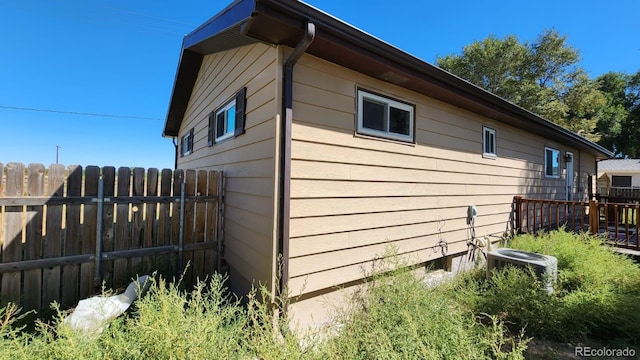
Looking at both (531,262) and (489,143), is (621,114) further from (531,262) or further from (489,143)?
(531,262)

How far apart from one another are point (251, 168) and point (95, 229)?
6.38ft

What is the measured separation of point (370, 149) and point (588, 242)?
4.89 meters

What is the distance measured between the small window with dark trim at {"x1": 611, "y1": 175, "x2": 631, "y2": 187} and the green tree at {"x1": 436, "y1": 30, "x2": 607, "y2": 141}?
10.9m

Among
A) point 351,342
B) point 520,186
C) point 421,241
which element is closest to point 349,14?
point 520,186

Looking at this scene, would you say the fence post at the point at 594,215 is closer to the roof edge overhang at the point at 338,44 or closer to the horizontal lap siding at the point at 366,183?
the horizontal lap siding at the point at 366,183

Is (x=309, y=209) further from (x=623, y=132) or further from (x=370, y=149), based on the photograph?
(x=623, y=132)

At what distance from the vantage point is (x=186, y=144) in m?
8.98

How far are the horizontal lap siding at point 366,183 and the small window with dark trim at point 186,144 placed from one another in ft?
19.8

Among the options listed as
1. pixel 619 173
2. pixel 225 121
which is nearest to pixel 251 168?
pixel 225 121

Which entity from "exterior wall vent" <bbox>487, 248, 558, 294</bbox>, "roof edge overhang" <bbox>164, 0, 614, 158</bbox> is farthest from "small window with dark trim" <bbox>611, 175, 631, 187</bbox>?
"exterior wall vent" <bbox>487, 248, 558, 294</bbox>

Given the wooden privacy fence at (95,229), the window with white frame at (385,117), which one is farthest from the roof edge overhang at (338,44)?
the wooden privacy fence at (95,229)

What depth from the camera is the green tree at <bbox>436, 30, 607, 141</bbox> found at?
17.8m

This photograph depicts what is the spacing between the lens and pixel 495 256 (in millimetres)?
4363

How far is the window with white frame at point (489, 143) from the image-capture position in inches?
237
